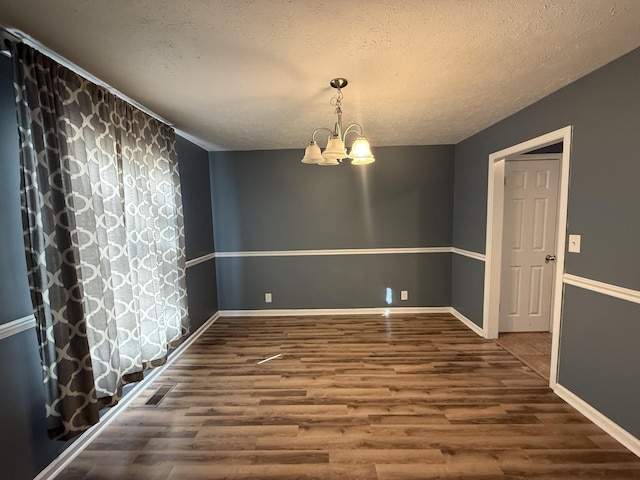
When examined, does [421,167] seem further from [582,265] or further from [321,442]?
[321,442]

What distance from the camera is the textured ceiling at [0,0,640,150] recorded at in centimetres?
120

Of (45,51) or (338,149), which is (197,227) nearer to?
(45,51)

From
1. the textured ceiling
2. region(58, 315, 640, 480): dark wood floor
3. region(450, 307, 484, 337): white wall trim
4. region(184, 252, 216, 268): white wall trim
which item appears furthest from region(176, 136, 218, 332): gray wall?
region(450, 307, 484, 337): white wall trim

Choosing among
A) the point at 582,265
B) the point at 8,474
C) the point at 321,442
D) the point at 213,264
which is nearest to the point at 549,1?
the point at 582,265

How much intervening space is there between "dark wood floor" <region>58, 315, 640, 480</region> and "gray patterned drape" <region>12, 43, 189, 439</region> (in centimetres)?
39

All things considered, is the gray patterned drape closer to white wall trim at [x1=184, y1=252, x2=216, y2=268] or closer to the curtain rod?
the curtain rod

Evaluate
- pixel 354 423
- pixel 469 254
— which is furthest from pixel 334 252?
pixel 354 423

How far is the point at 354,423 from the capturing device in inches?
73.1

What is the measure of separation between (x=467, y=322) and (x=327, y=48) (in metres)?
3.43

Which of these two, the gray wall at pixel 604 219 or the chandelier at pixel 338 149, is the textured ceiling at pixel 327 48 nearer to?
the chandelier at pixel 338 149

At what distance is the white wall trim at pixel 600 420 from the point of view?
1611mm

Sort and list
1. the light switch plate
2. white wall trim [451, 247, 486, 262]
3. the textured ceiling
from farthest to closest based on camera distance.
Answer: white wall trim [451, 247, 486, 262]
the light switch plate
the textured ceiling

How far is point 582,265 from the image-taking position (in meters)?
1.91

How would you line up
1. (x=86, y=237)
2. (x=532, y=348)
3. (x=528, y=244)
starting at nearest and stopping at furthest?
(x=86, y=237), (x=532, y=348), (x=528, y=244)
